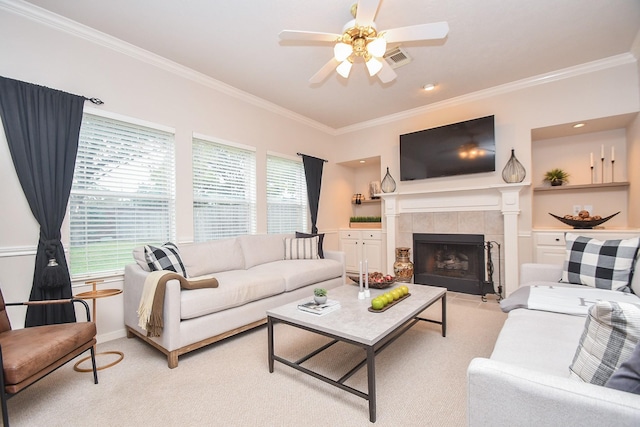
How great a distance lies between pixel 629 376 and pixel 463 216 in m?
3.67

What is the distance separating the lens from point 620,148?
141 inches

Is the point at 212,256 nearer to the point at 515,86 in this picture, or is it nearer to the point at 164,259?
the point at 164,259

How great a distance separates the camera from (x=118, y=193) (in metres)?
2.79

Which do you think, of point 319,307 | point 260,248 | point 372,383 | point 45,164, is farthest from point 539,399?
point 45,164

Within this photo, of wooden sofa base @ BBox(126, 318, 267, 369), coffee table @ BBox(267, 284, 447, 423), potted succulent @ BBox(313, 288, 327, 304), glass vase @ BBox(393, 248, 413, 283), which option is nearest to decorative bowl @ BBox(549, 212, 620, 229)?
glass vase @ BBox(393, 248, 413, 283)

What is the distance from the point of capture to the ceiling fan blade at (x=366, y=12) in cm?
178

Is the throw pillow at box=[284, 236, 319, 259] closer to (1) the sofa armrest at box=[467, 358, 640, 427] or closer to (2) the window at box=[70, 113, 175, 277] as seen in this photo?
(2) the window at box=[70, 113, 175, 277]

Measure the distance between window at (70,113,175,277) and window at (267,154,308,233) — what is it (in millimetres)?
1495

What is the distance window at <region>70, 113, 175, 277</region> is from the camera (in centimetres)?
259

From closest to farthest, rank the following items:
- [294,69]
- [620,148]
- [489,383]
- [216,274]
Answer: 1. [489,383]
2. [216,274]
3. [294,69]
4. [620,148]

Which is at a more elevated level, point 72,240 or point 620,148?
point 620,148

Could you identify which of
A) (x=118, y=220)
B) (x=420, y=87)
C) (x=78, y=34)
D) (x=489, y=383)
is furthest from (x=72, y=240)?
(x=420, y=87)

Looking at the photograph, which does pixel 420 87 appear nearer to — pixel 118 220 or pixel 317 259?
pixel 317 259

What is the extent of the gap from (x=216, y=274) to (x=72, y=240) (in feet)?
4.19
